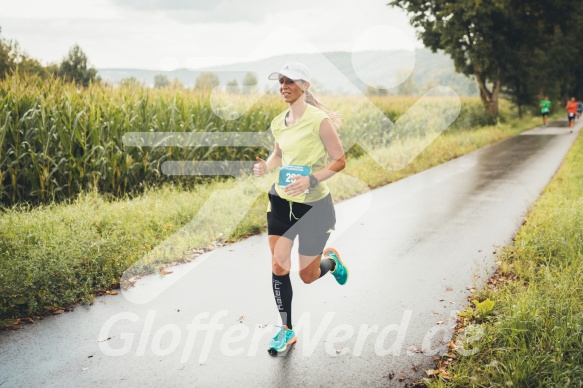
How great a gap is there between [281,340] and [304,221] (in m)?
0.95

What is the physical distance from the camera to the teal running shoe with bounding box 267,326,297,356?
373 cm

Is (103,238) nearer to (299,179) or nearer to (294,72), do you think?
(299,179)

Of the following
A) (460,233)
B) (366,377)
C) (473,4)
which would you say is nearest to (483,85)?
(473,4)

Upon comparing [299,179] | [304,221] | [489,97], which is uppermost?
[489,97]

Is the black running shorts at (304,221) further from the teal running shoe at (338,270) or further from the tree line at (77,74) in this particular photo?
the tree line at (77,74)

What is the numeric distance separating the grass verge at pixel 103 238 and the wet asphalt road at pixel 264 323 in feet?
0.97

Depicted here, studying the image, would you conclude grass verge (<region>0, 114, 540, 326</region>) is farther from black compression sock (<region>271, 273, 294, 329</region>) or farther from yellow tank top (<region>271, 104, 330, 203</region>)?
yellow tank top (<region>271, 104, 330, 203</region>)

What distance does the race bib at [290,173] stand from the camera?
3.60 meters

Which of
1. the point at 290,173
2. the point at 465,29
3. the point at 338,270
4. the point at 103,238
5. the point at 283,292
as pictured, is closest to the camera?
the point at 290,173

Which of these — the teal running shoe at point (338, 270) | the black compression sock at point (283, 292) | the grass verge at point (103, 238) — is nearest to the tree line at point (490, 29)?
the grass verge at point (103, 238)

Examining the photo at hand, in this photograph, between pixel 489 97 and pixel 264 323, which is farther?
pixel 489 97

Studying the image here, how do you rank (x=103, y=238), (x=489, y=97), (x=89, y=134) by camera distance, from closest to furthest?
(x=103, y=238)
(x=89, y=134)
(x=489, y=97)

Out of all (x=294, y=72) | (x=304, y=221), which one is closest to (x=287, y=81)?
(x=294, y=72)

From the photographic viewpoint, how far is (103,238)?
5.81 meters
